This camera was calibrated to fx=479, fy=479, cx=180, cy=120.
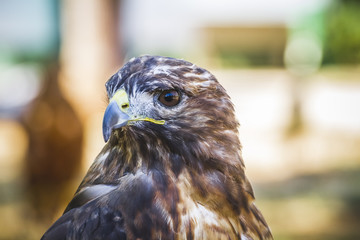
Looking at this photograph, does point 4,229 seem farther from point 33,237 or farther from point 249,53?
point 249,53

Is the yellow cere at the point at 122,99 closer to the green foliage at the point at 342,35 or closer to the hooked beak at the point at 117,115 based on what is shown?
the hooked beak at the point at 117,115

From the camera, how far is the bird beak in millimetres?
1708

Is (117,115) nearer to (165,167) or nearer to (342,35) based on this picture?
(165,167)

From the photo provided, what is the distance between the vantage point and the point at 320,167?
944 centimetres

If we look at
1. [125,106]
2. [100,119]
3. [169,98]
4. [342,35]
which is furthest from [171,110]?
[342,35]

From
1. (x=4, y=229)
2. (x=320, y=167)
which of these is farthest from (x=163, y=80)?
(x=320, y=167)

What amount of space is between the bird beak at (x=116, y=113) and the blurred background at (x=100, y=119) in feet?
1.18

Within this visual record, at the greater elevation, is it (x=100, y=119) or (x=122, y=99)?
(x=122, y=99)

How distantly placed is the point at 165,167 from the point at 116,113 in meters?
0.29

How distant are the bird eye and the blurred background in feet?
1.37

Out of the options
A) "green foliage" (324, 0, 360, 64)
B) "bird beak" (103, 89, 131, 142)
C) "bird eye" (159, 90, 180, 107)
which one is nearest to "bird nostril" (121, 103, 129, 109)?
"bird beak" (103, 89, 131, 142)

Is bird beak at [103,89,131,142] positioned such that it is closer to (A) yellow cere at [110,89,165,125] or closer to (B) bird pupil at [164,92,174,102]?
(A) yellow cere at [110,89,165,125]

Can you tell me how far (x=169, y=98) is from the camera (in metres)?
1.81

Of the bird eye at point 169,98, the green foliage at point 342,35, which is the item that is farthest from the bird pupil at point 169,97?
the green foliage at point 342,35
